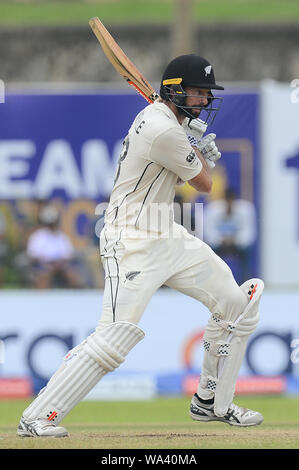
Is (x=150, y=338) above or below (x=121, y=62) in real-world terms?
below

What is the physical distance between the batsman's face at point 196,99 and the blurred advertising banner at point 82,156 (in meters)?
7.92

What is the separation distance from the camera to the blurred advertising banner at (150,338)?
10.9 meters

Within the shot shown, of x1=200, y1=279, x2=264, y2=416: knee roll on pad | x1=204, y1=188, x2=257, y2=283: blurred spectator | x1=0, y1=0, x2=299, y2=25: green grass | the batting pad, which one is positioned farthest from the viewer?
x1=0, y1=0, x2=299, y2=25: green grass

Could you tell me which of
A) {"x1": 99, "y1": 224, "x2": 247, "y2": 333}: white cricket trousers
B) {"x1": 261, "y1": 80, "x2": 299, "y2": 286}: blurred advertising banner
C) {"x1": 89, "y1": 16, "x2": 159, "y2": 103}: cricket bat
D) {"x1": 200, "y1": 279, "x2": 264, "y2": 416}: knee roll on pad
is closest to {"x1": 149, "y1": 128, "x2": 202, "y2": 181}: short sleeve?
{"x1": 99, "y1": 224, "x2": 247, "y2": 333}: white cricket trousers

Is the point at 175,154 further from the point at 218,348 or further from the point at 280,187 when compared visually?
the point at 280,187

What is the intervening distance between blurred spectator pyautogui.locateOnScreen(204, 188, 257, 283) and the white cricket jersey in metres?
7.68

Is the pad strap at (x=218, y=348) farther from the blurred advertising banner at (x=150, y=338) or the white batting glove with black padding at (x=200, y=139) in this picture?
the blurred advertising banner at (x=150, y=338)

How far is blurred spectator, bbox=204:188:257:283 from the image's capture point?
14.5 m

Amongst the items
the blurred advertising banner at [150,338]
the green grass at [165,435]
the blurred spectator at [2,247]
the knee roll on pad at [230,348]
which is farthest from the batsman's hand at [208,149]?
the blurred spectator at [2,247]

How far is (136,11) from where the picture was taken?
2758cm

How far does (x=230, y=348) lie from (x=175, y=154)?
130 cm

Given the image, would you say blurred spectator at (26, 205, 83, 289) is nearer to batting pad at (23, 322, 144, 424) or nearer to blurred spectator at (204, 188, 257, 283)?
blurred spectator at (204, 188, 257, 283)

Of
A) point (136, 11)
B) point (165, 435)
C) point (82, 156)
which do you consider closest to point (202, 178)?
point (165, 435)
